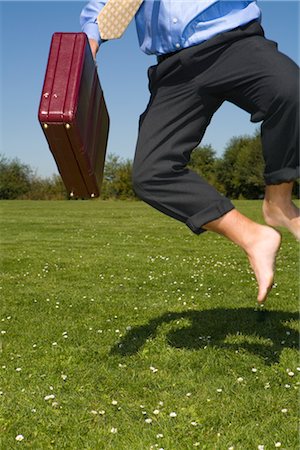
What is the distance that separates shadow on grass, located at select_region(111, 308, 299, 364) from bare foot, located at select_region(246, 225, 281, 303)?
1508 millimetres

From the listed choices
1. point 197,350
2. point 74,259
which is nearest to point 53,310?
point 197,350

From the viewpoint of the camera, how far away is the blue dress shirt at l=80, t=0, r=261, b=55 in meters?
4.50

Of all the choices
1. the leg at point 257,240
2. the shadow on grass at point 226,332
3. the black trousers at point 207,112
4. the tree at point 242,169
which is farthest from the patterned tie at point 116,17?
the tree at point 242,169

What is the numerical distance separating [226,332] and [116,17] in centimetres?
332

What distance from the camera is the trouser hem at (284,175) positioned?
4.51 meters

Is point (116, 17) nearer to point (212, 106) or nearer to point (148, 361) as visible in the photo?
point (212, 106)

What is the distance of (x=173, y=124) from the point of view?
15.2 ft

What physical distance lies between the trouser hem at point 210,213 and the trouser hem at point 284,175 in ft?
1.14

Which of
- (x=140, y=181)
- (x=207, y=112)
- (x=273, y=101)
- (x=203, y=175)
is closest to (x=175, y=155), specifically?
(x=140, y=181)

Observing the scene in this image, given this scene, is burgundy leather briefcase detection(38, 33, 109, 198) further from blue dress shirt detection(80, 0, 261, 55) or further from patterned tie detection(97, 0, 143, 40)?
blue dress shirt detection(80, 0, 261, 55)

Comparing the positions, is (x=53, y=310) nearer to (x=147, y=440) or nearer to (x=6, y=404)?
(x=6, y=404)

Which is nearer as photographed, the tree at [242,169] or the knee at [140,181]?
the knee at [140,181]

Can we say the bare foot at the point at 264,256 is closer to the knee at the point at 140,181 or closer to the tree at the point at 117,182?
the knee at the point at 140,181

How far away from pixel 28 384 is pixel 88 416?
2.87 feet
